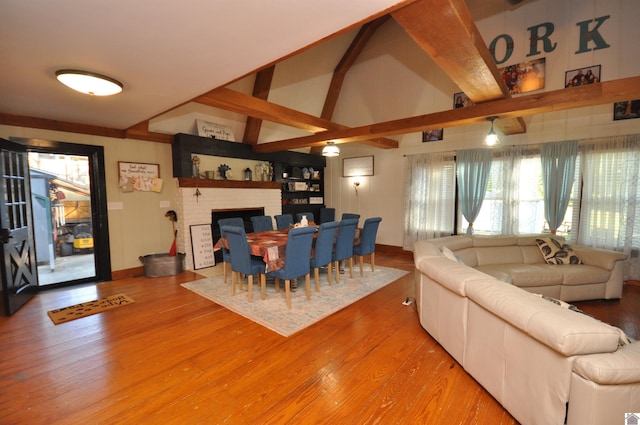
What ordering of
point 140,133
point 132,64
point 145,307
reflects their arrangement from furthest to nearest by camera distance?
1. point 140,133
2. point 145,307
3. point 132,64

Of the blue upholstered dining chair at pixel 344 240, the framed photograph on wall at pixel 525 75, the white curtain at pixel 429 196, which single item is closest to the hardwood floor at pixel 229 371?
the blue upholstered dining chair at pixel 344 240

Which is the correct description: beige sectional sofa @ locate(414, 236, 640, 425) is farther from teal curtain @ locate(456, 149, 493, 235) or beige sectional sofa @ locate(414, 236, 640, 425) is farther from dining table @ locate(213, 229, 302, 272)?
teal curtain @ locate(456, 149, 493, 235)

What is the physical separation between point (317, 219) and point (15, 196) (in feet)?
17.5

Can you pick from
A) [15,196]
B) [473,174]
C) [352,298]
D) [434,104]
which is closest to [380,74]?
[434,104]

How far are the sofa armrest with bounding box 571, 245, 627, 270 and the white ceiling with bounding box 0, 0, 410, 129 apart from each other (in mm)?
3918

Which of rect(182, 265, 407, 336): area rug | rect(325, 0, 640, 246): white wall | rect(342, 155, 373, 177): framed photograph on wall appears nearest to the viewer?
rect(182, 265, 407, 336): area rug

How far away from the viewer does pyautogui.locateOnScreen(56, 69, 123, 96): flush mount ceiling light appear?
7.31 feet

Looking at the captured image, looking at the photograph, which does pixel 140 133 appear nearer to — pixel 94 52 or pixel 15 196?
pixel 15 196

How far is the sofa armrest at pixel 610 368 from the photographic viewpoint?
1200mm

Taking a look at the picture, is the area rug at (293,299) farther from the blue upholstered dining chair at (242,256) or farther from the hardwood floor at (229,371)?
the blue upholstered dining chair at (242,256)

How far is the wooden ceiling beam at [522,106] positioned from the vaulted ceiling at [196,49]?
1 cm

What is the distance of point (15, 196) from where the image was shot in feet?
10.8

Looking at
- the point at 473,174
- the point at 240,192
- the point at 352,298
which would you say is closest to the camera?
the point at 352,298

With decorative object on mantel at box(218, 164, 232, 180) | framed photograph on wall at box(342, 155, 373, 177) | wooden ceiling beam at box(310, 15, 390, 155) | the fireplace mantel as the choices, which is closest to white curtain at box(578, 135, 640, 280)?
wooden ceiling beam at box(310, 15, 390, 155)
